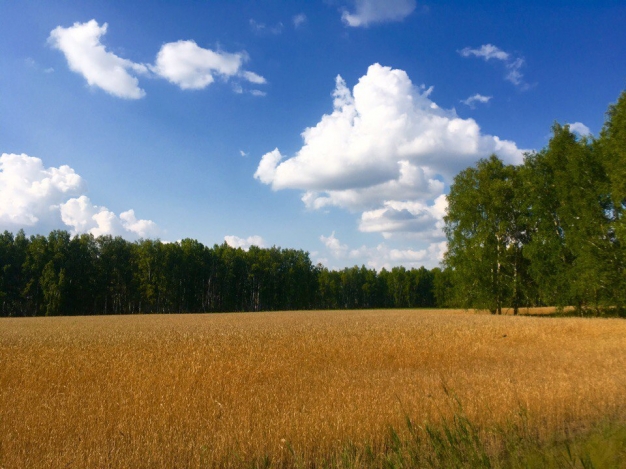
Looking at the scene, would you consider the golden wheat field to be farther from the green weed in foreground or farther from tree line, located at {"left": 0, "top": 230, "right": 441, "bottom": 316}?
tree line, located at {"left": 0, "top": 230, "right": 441, "bottom": 316}

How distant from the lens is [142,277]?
254ft

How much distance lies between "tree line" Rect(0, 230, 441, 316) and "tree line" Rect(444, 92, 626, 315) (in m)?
58.0

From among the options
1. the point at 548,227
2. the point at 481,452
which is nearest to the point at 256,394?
the point at 481,452

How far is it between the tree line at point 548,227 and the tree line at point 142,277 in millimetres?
57990

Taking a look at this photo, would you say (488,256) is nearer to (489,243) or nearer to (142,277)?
(489,243)

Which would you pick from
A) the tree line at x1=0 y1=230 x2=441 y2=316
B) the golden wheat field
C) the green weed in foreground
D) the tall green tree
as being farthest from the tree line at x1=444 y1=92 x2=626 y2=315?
the tree line at x1=0 y1=230 x2=441 y2=316

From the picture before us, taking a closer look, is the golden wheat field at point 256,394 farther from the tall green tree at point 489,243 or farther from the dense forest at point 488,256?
the tall green tree at point 489,243

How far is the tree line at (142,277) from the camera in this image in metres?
68.2

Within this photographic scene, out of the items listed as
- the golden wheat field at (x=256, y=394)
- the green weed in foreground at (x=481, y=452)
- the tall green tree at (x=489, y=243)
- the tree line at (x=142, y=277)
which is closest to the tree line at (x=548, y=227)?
the tall green tree at (x=489, y=243)

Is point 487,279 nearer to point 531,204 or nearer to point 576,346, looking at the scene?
point 531,204

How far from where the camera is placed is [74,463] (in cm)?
536

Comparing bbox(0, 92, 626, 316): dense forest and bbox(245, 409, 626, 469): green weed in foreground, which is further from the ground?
bbox(0, 92, 626, 316): dense forest

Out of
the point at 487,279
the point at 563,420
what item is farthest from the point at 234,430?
the point at 487,279

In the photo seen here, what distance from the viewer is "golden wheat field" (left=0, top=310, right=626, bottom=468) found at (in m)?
6.07
